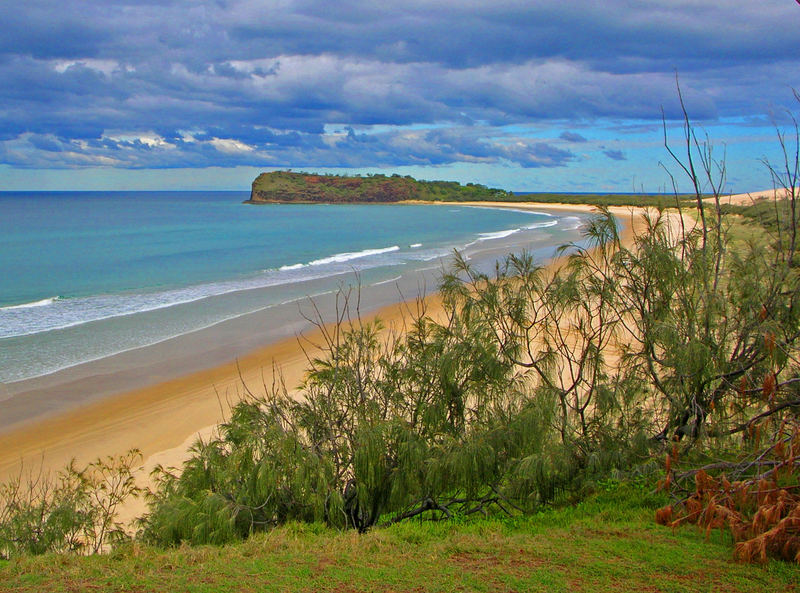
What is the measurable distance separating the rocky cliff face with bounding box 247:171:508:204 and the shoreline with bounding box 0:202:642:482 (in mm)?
150668

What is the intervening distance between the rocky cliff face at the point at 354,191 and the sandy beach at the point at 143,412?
150899 mm

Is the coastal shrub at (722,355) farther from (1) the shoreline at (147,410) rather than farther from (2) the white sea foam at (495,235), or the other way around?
(2) the white sea foam at (495,235)

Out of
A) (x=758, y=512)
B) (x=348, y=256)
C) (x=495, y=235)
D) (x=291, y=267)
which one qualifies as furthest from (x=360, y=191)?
(x=758, y=512)

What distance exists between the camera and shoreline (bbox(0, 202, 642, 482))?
37.4 ft

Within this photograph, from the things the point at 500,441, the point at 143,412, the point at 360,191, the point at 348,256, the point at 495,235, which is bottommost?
the point at 143,412

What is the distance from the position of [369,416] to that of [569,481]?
217 cm

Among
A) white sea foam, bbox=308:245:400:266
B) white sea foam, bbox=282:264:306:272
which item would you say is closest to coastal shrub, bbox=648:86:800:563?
white sea foam, bbox=282:264:306:272

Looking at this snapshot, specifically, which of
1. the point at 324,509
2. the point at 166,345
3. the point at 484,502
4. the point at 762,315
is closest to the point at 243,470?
the point at 324,509

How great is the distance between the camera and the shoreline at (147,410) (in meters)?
11.4

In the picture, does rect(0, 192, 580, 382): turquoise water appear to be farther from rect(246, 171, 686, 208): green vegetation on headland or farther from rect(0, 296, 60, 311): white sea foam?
rect(246, 171, 686, 208): green vegetation on headland

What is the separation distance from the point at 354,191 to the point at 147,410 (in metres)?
169

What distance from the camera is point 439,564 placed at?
5.38 m

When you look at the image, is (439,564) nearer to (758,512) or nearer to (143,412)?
(758,512)

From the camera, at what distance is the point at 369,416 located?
7.14m
